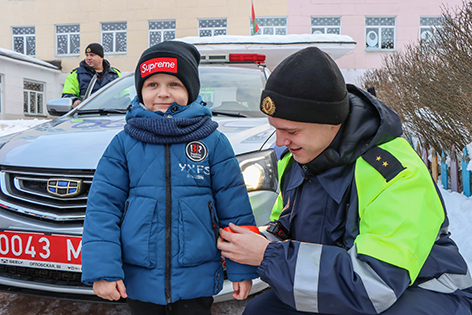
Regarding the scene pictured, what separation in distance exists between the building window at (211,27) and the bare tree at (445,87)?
43.5 feet

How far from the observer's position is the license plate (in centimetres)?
175

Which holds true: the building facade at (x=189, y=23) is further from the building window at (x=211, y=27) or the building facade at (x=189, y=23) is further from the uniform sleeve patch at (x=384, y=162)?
the uniform sleeve patch at (x=384, y=162)

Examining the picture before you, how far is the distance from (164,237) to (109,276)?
0.22 m

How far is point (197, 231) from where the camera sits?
4.50ft

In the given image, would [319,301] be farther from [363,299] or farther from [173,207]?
[173,207]

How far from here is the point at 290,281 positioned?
1.10 meters

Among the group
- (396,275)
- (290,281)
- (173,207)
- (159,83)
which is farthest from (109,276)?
(396,275)

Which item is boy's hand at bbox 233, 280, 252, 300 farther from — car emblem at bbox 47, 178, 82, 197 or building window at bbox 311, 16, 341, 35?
building window at bbox 311, 16, 341, 35

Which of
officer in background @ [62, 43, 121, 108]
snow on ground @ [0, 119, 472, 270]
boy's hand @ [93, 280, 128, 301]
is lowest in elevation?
snow on ground @ [0, 119, 472, 270]

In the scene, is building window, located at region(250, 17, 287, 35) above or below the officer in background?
above

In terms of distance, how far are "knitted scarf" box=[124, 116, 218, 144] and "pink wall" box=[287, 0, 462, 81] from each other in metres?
16.7

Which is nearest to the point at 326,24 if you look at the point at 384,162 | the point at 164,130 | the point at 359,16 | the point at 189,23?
the point at 359,16

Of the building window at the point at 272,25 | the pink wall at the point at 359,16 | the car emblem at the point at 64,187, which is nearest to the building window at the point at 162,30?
the building window at the point at 272,25

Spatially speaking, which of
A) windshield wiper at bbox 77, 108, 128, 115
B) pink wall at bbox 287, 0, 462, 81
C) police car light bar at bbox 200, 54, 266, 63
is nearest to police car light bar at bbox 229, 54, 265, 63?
police car light bar at bbox 200, 54, 266, 63
